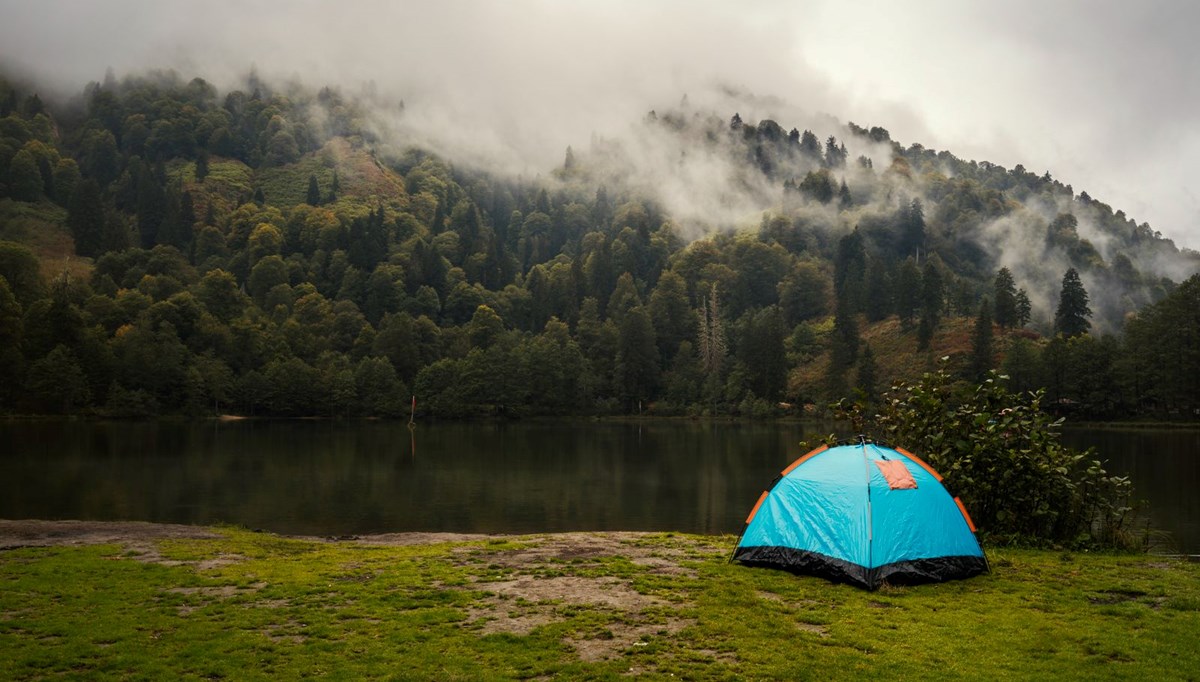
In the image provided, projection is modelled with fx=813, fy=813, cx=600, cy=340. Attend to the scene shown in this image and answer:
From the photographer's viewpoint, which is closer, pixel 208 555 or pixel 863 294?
pixel 208 555

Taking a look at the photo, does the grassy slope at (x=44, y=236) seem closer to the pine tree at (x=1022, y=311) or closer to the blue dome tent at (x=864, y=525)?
the pine tree at (x=1022, y=311)

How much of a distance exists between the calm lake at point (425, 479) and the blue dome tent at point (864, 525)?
12847 millimetres

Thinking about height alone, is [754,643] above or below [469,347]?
below

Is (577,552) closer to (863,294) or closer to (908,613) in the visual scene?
(908,613)

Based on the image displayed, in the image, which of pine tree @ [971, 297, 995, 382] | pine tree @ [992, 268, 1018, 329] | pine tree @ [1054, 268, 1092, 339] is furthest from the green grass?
pine tree @ [1054, 268, 1092, 339]

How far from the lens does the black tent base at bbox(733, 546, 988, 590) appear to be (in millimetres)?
16656

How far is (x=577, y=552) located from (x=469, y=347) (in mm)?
142467

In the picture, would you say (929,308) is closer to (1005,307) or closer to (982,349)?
(1005,307)

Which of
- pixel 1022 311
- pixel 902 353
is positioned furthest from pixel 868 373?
pixel 1022 311

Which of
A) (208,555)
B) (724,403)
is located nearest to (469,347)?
(724,403)

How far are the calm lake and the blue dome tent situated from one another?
1285 cm

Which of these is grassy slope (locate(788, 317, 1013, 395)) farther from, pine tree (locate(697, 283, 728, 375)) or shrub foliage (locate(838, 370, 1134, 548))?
shrub foliage (locate(838, 370, 1134, 548))

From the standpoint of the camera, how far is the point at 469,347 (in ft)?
531

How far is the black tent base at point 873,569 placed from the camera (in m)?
16.7
